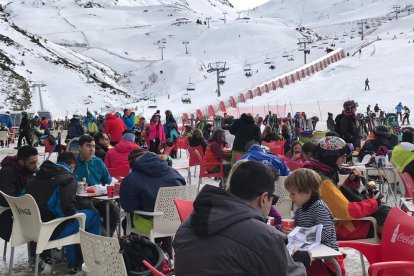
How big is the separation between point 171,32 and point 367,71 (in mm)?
88209

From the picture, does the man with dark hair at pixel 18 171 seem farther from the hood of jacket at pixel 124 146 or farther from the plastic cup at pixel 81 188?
the hood of jacket at pixel 124 146

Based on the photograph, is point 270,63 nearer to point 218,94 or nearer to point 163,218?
point 218,94

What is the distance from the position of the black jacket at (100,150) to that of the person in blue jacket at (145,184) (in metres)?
3.59

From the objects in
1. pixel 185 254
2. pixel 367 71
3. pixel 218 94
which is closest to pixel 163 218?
pixel 185 254

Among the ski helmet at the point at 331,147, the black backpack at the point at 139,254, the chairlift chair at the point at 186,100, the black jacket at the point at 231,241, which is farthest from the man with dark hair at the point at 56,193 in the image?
the chairlift chair at the point at 186,100

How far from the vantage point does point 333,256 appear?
3354 mm

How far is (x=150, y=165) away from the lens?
5090 millimetres

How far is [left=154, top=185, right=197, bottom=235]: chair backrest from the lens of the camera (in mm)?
5043

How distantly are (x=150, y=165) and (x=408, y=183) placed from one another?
261cm

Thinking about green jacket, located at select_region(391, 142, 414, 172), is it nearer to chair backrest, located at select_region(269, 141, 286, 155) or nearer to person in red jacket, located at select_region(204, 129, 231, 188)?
person in red jacket, located at select_region(204, 129, 231, 188)

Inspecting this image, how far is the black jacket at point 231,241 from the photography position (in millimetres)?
2227

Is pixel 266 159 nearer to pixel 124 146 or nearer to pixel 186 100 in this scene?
pixel 124 146

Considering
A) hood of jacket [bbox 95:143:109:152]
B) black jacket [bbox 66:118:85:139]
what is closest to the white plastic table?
hood of jacket [bbox 95:143:109:152]

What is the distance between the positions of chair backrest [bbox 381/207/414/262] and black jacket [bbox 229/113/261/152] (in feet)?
17.0
